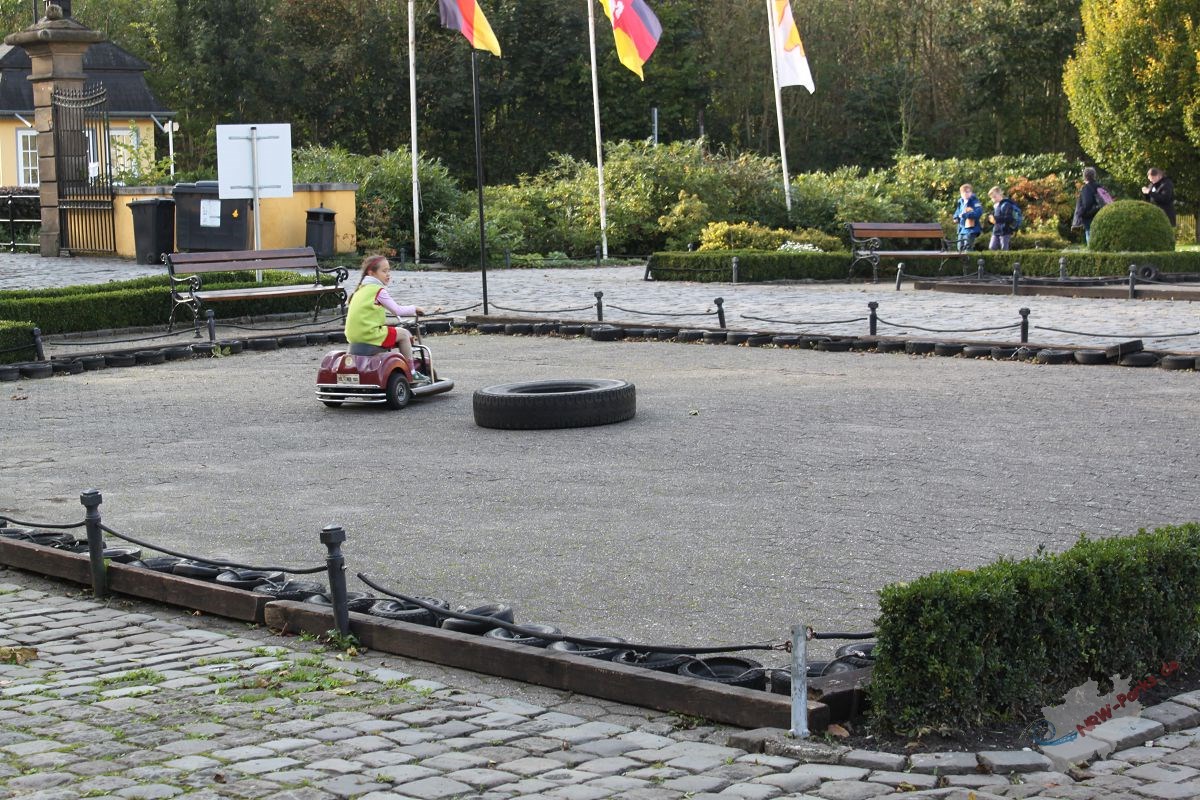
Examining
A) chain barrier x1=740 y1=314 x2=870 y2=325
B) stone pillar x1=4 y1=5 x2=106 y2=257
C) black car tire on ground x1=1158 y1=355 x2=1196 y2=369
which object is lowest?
black car tire on ground x1=1158 y1=355 x2=1196 y2=369

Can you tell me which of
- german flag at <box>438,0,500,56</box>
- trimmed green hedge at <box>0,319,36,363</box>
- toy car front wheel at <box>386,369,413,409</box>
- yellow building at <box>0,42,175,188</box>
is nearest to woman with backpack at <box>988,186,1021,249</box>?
german flag at <box>438,0,500,56</box>

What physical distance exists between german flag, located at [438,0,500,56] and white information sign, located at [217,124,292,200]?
12.7 feet

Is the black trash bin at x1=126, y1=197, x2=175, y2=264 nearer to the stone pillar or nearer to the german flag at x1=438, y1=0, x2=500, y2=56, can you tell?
the stone pillar

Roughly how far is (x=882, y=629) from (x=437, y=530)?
3698mm

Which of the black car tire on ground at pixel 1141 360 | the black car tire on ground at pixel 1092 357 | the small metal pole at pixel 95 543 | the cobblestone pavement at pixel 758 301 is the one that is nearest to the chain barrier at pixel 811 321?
the cobblestone pavement at pixel 758 301

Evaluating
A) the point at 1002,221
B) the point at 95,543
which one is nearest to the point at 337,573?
the point at 95,543

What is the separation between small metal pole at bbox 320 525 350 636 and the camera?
6113 mm

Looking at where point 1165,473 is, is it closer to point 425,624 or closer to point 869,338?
point 425,624

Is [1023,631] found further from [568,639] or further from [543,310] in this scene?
[543,310]

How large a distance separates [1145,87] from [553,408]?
97.2 ft

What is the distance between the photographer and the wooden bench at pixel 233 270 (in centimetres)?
1905

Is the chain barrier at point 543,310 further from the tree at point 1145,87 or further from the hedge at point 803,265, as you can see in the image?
the tree at point 1145,87

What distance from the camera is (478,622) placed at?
6145mm

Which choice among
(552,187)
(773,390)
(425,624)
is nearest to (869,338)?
(773,390)
